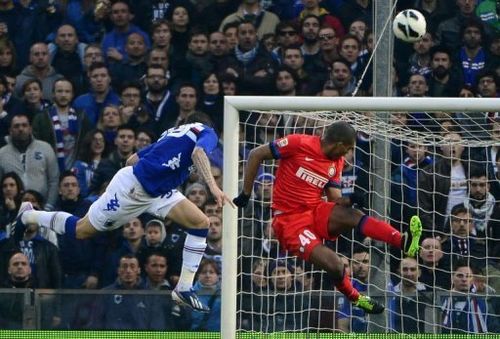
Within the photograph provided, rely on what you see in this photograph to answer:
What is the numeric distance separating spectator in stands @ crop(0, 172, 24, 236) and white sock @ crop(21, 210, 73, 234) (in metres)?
2.00

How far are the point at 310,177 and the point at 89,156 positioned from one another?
344 cm

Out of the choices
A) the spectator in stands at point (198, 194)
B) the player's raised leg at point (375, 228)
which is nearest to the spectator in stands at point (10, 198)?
the spectator in stands at point (198, 194)

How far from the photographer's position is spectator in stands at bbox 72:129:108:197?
13781 millimetres

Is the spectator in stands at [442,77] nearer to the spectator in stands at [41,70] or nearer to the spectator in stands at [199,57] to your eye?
the spectator in stands at [199,57]

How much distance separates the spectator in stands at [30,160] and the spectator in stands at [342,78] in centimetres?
258

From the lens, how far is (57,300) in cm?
1202

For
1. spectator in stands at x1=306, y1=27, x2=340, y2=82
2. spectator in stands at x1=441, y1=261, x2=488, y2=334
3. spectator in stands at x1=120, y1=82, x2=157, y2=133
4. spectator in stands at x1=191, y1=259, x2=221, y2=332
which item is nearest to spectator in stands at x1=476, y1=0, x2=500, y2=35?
spectator in stands at x1=306, y1=27, x2=340, y2=82

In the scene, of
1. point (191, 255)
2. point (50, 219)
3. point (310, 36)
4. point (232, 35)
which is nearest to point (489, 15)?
point (310, 36)

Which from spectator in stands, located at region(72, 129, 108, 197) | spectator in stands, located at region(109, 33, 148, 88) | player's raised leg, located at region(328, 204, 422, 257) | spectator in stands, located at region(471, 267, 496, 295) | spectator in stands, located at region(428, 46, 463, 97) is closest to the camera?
player's raised leg, located at region(328, 204, 422, 257)

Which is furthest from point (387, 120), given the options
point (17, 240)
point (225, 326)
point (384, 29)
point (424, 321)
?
point (17, 240)

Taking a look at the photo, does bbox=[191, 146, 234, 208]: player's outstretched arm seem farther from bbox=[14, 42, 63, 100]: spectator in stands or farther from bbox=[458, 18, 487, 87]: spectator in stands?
bbox=[458, 18, 487, 87]: spectator in stands

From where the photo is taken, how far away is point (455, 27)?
47.9 ft

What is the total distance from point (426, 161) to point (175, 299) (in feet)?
9.13

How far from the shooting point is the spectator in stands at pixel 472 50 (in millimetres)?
14355
